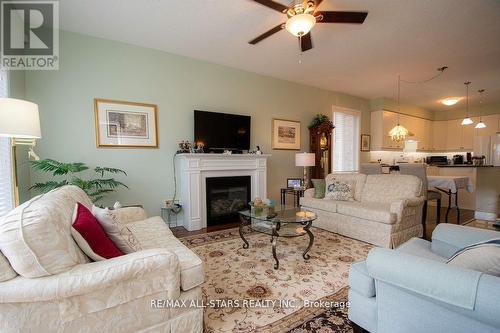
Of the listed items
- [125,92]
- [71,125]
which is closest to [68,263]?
[71,125]

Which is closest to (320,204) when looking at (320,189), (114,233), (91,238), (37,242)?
(320,189)

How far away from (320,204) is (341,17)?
2.51 metres

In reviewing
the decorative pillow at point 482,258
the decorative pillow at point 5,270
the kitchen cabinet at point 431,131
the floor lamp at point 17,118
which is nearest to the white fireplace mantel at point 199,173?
the floor lamp at point 17,118

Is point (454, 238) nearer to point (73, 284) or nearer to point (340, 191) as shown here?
point (340, 191)

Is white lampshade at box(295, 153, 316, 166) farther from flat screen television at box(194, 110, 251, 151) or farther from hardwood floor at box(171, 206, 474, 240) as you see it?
hardwood floor at box(171, 206, 474, 240)

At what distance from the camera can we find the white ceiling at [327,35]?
97.6 inches

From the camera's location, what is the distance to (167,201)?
3674mm

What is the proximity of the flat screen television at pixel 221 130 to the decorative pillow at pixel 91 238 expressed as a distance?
8.48 feet

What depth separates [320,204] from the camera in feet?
11.9

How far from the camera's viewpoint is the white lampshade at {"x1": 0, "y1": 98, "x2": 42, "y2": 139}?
1493mm

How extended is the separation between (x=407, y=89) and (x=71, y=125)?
262 inches

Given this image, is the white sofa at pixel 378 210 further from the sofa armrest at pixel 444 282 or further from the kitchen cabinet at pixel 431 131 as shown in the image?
the kitchen cabinet at pixel 431 131

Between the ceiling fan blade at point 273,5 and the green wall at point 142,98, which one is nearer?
the ceiling fan blade at point 273,5

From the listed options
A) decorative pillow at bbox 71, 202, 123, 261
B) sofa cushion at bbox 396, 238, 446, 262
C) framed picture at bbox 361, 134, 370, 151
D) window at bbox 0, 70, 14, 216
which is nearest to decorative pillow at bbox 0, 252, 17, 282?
decorative pillow at bbox 71, 202, 123, 261
